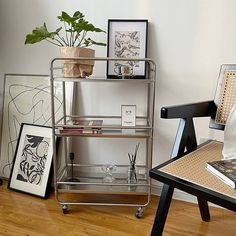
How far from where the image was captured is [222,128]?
117cm

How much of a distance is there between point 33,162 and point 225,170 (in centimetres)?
107

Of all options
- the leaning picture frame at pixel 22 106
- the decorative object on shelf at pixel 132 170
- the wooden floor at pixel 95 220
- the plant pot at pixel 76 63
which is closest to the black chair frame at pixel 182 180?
the wooden floor at pixel 95 220

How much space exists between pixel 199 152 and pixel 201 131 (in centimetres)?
39

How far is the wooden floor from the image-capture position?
48.4 inches

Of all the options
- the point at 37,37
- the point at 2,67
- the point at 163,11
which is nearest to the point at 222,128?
the point at 163,11

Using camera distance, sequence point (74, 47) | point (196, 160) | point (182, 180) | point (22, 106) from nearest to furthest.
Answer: point (182, 180) < point (196, 160) < point (74, 47) < point (22, 106)

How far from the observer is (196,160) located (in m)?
0.96

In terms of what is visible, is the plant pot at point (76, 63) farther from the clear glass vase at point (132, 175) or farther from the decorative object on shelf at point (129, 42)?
the clear glass vase at point (132, 175)

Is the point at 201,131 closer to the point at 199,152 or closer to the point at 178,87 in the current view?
the point at 178,87

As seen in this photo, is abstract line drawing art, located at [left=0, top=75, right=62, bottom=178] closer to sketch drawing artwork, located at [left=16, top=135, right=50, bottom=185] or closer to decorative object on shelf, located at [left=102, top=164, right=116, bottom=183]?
sketch drawing artwork, located at [left=16, top=135, right=50, bottom=185]

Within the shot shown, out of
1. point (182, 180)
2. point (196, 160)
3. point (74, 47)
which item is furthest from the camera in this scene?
point (74, 47)

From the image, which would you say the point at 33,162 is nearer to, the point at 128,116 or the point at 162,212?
the point at 128,116

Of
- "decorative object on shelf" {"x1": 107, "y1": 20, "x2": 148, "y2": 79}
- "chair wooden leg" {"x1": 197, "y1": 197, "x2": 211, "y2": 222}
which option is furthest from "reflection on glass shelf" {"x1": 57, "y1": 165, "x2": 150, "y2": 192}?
"decorative object on shelf" {"x1": 107, "y1": 20, "x2": 148, "y2": 79}

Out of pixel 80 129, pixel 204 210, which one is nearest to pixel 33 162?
pixel 80 129
